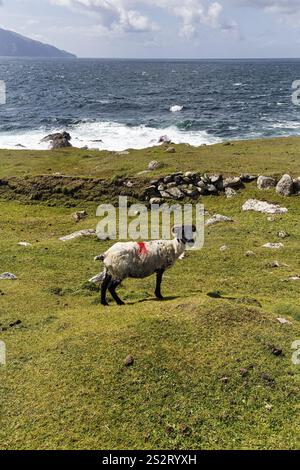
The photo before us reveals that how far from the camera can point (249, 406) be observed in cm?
1086

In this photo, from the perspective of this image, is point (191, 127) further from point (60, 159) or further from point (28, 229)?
point (28, 229)

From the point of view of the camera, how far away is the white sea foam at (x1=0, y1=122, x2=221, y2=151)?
66750 millimetres

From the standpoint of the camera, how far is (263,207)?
30.8 meters

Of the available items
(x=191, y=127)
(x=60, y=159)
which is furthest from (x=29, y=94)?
(x=60, y=159)

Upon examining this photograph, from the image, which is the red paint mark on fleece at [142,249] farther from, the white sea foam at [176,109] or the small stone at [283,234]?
the white sea foam at [176,109]

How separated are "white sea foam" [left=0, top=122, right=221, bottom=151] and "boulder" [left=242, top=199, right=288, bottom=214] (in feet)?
116

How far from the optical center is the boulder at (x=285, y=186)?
31797mm

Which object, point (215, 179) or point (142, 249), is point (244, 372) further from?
point (215, 179)

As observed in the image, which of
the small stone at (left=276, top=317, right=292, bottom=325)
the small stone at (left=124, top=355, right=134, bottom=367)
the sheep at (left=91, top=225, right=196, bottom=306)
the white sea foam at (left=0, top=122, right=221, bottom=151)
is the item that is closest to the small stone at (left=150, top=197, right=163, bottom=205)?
the sheep at (left=91, top=225, right=196, bottom=306)

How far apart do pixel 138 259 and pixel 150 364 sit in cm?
502

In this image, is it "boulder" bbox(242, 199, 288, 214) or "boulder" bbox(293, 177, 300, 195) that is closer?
"boulder" bbox(242, 199, 288, 214)

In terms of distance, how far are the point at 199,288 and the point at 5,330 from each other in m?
8.56

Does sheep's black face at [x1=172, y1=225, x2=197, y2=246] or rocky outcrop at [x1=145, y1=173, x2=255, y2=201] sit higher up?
sheep's black face at [x1=172, y1=225, x2=197, y2=246]

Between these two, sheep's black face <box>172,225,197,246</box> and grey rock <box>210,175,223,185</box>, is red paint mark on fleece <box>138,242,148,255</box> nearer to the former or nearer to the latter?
sheep's black face <box>172,225,197,246</box>
